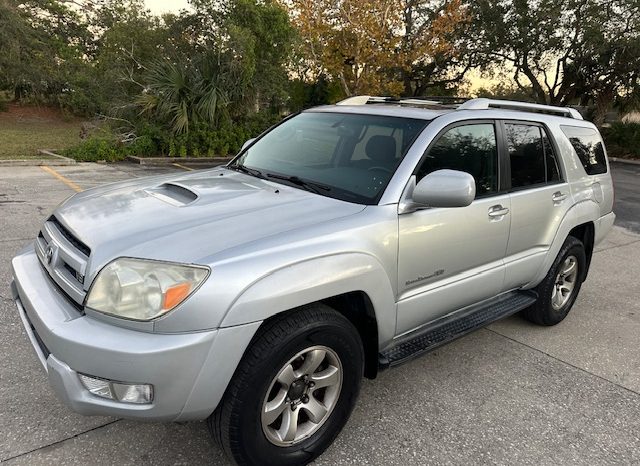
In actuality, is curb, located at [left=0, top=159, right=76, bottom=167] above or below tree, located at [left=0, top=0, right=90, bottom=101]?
below

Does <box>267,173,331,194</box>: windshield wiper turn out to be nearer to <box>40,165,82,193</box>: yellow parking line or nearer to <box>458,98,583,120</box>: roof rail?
<box>458,98,583,120</box>: roof rail

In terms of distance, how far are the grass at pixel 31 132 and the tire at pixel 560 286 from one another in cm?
1148

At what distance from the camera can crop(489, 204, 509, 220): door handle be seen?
3.17m

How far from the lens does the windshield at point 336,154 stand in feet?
9.30

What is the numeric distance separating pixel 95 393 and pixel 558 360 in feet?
10.1

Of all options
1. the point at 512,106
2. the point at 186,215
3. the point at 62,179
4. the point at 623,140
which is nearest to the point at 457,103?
the point at 512,106

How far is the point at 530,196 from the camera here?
3518mm

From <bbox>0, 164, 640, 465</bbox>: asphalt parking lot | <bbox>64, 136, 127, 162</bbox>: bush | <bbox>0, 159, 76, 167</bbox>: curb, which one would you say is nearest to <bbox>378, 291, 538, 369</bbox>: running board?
<bbox>0, 164, 640, 465</bbox>: asphalt parking lot

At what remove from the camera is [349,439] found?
2.62 meters

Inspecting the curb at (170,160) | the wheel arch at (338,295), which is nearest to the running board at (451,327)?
the wheel arch at (338,295)

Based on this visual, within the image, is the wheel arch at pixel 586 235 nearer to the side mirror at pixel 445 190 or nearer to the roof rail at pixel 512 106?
the roof rail at pixel 512 106

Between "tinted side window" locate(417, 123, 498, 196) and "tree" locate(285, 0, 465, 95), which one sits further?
"tree" locate(285, 0, 465, 95)

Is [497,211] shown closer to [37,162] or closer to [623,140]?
[37,162]

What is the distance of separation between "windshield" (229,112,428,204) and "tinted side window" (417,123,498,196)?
170 mm
